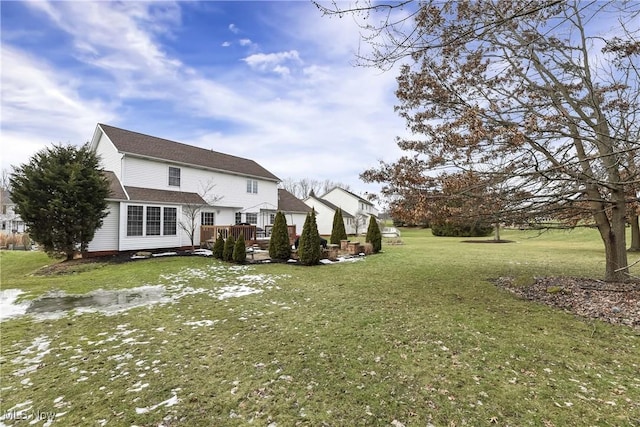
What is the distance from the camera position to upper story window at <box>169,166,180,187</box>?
18.0 m

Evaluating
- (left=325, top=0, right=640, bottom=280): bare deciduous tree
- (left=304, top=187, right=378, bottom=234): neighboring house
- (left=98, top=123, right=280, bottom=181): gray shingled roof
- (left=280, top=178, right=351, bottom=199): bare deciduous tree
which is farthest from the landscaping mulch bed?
(left=280, top=178, right=351, bottom=199): bare deciduous tree

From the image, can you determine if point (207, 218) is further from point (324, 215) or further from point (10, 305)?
point (324, 215)

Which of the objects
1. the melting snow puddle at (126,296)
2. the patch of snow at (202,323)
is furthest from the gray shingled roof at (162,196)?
the patch of snow at (202,323)

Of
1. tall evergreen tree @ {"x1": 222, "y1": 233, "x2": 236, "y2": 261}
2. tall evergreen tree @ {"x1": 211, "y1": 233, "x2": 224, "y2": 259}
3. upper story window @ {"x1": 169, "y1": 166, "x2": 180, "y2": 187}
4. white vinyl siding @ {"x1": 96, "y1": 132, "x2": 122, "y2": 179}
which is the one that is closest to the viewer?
tall evergreen tree @ {"x1": 222, "y1": 233, "x2": 236, "y2": 261}

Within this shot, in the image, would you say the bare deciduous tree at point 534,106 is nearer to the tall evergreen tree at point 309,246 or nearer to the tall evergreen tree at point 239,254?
the tall evergreen tree at point 309,246

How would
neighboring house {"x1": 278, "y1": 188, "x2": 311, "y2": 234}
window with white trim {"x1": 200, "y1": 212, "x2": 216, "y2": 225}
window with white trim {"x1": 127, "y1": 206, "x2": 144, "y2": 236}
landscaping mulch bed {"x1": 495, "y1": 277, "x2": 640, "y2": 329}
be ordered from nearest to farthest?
landscaping mulch bed {"x1": 495, "y1": 277, "x2": 640, "y2": 329}, window with white trim {"x1": 127, "y1": 206, "x2": 144, "y2": 236}, window with white trim {"x1": 200, "y1": 212, "x2": 216, "y2": 225}, neighboring house {"x1": 278, "y1": 188, "x2": 311, "y2": 234}

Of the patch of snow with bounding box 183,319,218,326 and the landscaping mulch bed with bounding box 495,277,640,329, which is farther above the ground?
the landscaping mulch bed with bounding box 495,277,640,329

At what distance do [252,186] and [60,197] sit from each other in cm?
1200

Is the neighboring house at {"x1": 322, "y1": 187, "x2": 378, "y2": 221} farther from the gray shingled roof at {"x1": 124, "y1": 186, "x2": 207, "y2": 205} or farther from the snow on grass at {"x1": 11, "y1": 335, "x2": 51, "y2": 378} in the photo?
the snow on grass at {"x1": 11, "y1": 335, "x2": 51, "y2": 378}

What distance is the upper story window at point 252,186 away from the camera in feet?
73.9

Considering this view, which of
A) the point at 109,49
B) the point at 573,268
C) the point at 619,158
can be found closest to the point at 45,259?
the point at 109,49

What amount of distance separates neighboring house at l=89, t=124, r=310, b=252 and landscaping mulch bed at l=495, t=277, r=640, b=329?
1598 cm

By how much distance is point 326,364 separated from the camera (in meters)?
3.84

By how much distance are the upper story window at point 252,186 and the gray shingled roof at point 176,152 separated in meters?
0.52
